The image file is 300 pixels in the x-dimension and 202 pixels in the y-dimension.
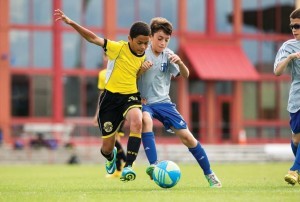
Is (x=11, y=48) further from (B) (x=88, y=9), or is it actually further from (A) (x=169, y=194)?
(A) (x=169, y=194)

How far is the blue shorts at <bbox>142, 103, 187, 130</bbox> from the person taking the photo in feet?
37.3

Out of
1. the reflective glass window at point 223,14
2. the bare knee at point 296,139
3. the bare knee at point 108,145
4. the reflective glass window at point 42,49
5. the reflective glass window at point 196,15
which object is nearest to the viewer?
the bare knee at point 296,139

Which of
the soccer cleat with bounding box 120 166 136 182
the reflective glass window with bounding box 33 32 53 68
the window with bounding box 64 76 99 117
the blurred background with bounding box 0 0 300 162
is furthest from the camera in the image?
the window with bounding box 64 76 99 117

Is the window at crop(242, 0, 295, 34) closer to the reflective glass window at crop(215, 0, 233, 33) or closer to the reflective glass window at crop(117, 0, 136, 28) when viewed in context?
the reflective glass window at crop(215, 0, 233, 33)

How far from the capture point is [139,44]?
1124 cm

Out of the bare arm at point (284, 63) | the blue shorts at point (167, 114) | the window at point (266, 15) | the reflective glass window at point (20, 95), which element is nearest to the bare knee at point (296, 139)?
the bare arm at point (284, 63)

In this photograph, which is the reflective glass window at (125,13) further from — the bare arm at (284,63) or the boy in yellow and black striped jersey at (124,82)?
the bare arm at (284,63)

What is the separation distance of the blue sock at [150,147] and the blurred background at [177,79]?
84.0 feet

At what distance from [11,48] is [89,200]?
3184 cm

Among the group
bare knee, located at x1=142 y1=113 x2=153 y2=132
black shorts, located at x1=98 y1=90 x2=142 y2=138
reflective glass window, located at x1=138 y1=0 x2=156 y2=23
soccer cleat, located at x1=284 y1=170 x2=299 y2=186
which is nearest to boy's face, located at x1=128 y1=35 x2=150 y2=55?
black shorts, located at x1=98 y1=90 x2=142 y2=138

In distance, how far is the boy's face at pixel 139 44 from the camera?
1115 cm

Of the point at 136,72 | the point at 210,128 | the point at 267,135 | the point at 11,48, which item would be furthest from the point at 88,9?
the point at 136,72

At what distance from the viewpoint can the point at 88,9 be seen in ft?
136

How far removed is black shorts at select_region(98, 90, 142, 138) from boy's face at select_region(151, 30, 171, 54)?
70 centimetres
